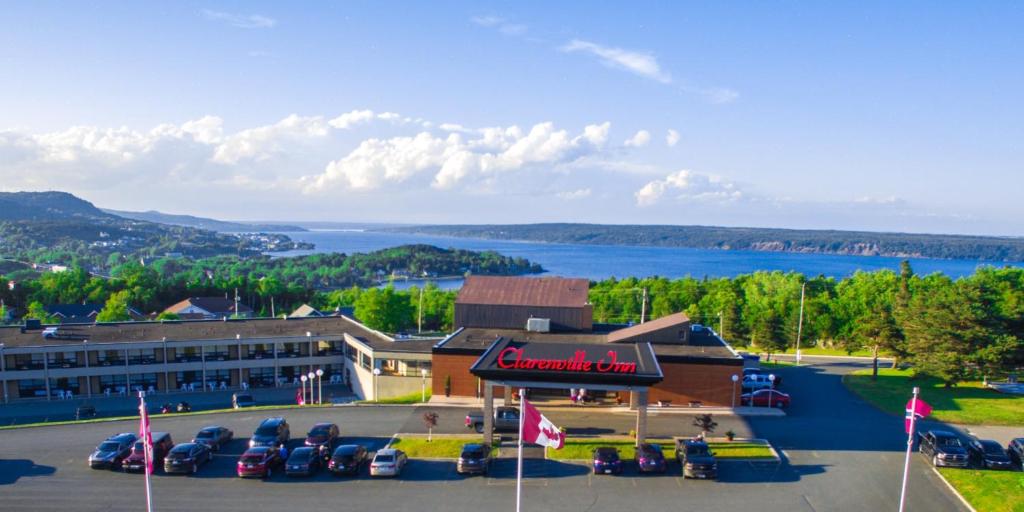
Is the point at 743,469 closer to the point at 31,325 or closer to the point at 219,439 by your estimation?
the point at 219,439

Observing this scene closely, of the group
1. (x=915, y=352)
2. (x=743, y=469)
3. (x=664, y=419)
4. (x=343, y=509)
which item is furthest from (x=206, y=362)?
(x=915, y=352)

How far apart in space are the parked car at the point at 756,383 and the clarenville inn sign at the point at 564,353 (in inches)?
101

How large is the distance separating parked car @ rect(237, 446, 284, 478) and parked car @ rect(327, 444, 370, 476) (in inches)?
98.4

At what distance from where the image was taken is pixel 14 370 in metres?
48.7

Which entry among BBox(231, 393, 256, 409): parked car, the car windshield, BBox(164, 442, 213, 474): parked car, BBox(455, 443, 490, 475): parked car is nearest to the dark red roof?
BBox(231, 393, 256, 409): parked car

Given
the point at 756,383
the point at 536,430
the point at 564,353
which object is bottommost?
the point at 756,383

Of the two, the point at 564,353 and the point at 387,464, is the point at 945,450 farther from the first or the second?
the point at 387,464

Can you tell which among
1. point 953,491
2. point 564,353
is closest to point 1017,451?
point 953,491

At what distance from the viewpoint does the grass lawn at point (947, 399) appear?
3666 cm

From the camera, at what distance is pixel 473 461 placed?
27469 mm

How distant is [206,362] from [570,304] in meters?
31.4

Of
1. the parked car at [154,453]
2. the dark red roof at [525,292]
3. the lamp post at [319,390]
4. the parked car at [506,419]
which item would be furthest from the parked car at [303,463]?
the dark red roof at [525,292]

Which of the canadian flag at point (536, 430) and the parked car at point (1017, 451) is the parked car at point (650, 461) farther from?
the parked car at point (1017, 451)

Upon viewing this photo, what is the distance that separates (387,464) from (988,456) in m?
26.9
